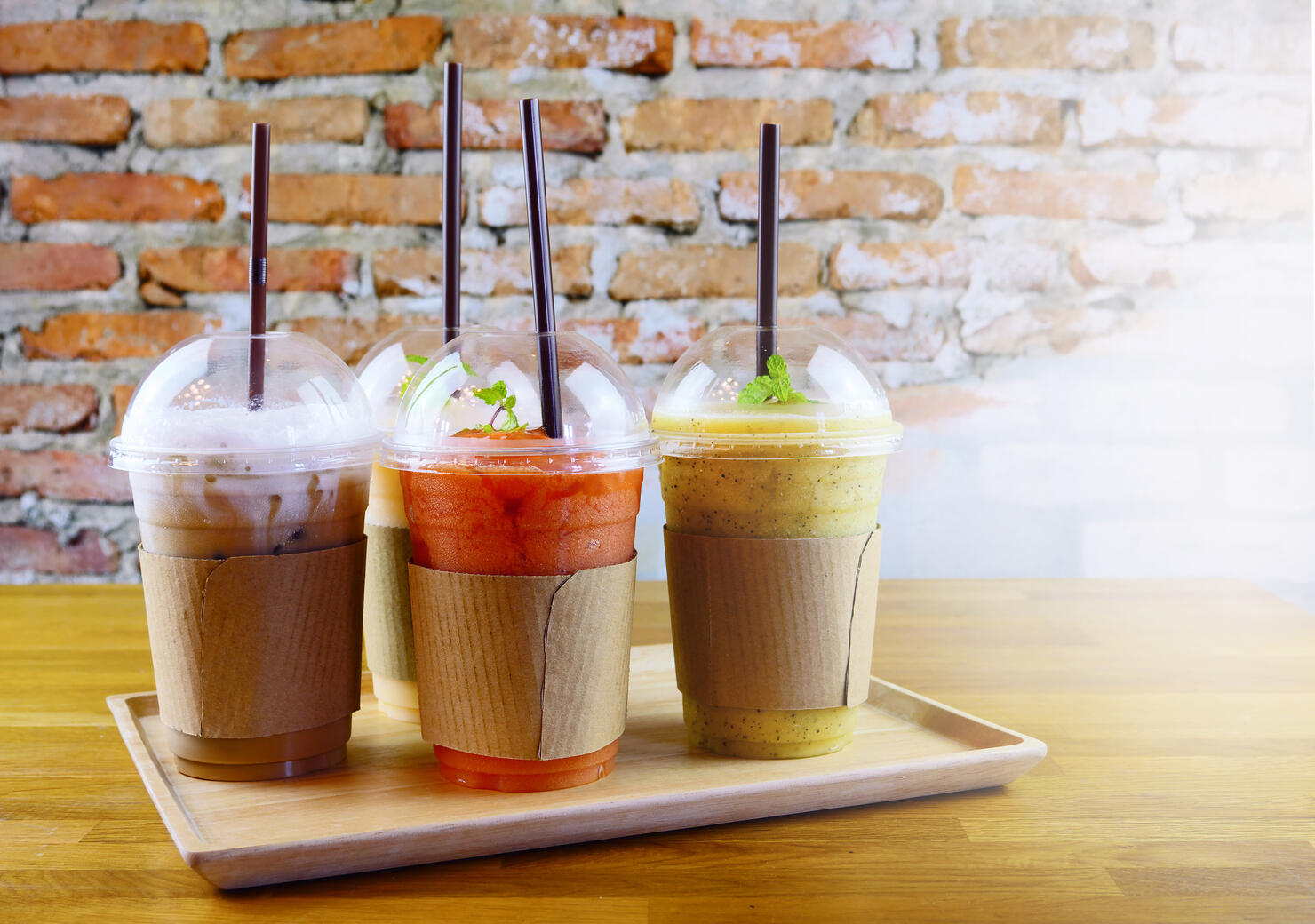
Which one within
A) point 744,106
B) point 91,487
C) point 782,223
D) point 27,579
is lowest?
point 27,579

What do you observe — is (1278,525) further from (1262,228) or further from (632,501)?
(632,501)

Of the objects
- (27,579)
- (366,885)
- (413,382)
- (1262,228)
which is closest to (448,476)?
(413,382)

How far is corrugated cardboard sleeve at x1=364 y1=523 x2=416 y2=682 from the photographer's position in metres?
0.94

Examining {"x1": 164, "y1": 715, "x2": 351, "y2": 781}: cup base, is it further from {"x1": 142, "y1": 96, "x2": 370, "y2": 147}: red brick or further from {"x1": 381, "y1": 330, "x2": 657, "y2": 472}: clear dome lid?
{"x1": 142, "y1": 96, "x2": 370, "y2": 147}: red brick

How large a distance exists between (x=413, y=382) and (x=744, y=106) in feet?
3.38

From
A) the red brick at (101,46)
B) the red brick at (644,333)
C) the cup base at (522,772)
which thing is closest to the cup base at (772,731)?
the cup base at (522,772)

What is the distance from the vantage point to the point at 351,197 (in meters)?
1.68

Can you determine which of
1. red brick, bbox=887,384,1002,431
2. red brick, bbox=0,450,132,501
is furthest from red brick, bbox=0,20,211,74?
red brick, bbox=887,384,1002,431

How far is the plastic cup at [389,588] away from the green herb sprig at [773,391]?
29 centimetres

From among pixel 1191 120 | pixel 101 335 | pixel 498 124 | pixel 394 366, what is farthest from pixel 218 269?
pixel 1191 120

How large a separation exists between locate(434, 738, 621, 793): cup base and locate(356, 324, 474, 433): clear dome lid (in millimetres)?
319

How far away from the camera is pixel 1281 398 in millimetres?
1751

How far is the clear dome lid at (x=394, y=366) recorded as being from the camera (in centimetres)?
99

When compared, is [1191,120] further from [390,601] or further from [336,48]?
[390,601]
